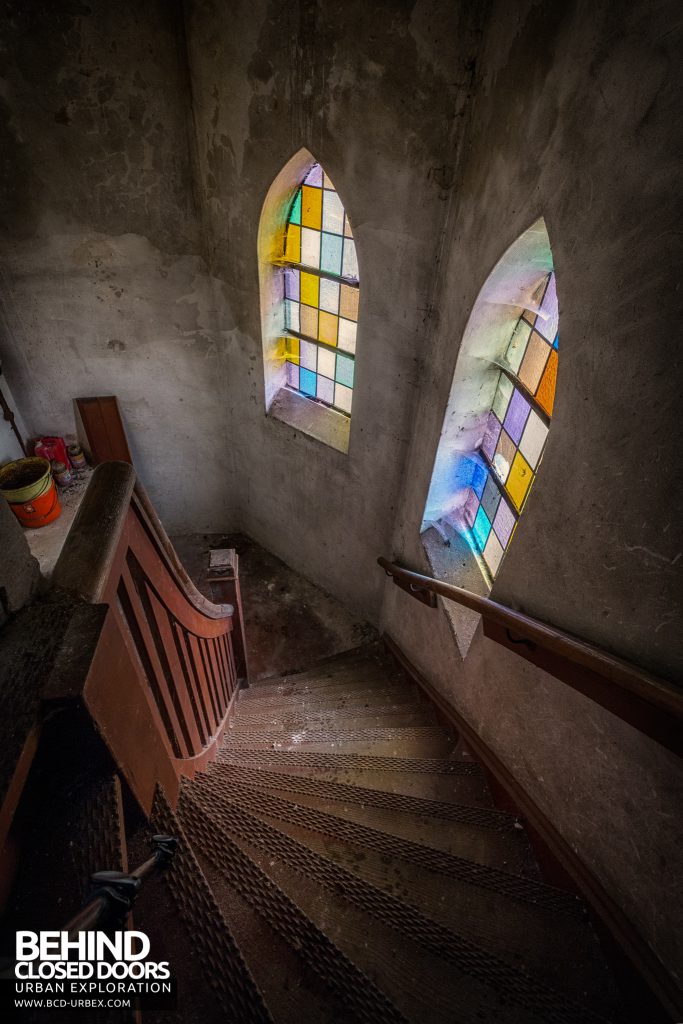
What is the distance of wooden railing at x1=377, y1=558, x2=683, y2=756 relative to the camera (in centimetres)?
152

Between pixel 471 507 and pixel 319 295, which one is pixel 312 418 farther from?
pixel 471 507

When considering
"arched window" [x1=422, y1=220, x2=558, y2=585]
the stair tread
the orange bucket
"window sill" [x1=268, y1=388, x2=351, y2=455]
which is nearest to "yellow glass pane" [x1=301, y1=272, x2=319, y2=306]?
"window sill" [x1=268, y1=388, x2=351, y2=455]

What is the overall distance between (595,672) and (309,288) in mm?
3749

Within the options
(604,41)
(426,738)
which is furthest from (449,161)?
(426,738)

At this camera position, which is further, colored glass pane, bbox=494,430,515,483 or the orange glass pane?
colored glass pane, bbox=494,430,515,483

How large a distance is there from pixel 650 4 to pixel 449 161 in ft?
5.22

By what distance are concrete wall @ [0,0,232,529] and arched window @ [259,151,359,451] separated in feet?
2.39

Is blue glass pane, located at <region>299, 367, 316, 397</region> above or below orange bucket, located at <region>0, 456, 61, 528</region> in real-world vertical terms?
above

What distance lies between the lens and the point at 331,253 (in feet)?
→ 13.2

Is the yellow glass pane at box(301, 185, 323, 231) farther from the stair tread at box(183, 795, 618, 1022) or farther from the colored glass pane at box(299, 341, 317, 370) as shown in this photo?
the stair tread at box(183, 795, 618, 1022)

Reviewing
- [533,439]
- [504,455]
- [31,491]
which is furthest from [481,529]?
[31,491]

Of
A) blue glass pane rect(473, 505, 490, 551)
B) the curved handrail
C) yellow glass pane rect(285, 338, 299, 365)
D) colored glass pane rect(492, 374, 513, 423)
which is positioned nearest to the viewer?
the curved handrail

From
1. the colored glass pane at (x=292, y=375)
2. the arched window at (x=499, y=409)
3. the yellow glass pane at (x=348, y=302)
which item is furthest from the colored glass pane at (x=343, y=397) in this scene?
the arched window at (x=499, y=409)

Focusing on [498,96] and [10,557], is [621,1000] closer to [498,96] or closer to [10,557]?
[10,557]
